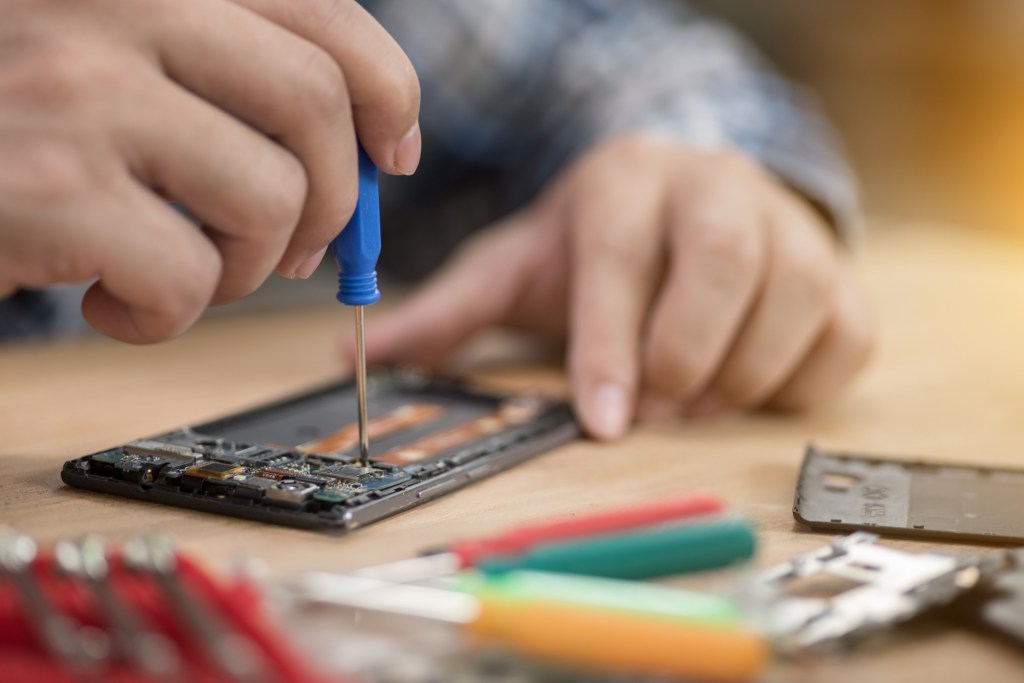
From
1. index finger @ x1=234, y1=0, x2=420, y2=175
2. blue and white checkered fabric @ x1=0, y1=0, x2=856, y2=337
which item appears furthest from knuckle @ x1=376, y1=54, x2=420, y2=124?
blue and white checkered fabric @ x1=0, y1=0, x2=856, y2=337

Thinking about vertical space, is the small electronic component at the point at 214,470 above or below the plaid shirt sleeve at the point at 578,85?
below

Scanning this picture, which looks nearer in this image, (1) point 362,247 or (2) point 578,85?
(1) point 362,247

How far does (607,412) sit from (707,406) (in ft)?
0.49

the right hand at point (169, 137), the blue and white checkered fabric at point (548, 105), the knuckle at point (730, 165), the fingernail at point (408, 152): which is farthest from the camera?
the blue and white checkered fabric at point (548, 105)

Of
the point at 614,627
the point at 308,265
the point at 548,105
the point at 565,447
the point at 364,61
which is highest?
the point at 548,105

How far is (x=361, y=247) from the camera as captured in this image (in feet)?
2.43

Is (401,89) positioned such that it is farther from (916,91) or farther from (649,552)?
(916,91)

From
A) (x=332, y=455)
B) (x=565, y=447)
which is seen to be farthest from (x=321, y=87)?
(x=565, y=447)

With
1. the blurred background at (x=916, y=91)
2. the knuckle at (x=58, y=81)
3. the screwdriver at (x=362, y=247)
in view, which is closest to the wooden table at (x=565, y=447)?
the screwdriver at (x=362, y=247)

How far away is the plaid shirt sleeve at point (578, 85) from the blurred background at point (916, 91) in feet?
6.67

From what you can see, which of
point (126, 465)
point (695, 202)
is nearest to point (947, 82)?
point (695, 202)

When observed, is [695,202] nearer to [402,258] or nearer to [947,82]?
[402,258]

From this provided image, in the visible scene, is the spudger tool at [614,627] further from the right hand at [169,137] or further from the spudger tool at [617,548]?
the right hand at [169,137]

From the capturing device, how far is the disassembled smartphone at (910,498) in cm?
67
